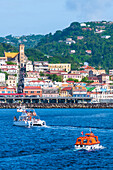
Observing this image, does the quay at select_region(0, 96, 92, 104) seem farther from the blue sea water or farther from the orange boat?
the orange boat

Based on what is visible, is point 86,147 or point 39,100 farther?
point 39,100

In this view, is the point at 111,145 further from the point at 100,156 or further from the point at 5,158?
the point at 5,158

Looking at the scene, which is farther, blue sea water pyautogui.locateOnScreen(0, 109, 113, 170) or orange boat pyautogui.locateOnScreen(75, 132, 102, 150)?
orange boat pyautogui.locateOnScreen(75, 132, 102, 150)

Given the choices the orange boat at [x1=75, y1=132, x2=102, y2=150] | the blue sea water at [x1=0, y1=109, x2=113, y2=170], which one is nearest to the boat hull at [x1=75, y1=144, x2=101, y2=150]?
the orange boat at [x1=75, y1=132, x2=102, y2=150]

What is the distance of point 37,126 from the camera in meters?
84.9

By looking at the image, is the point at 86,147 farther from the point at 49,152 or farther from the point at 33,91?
the point at 33,91

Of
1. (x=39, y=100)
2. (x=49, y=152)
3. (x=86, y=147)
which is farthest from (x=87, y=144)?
(x=39, y=100)

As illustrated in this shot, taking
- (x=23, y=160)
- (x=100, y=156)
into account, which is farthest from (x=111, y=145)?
(x=23, y=160)

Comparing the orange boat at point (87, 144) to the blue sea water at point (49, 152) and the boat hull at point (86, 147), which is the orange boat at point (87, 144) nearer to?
the boat hull at point (86, 147)

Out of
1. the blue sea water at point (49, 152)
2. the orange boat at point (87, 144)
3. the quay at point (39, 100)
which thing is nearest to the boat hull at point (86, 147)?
the orange boat at point (87, 144)

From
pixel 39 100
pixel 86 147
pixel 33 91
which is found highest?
pixel 33 91

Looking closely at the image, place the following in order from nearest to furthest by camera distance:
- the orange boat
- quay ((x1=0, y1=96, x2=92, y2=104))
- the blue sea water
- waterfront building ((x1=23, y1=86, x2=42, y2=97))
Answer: the blue sea water
the orange boat
quay ((x1=0, y1=96, x2=92, y2=104))
waterfront building ((x1=23, y1=86, x2=42, y2=97))

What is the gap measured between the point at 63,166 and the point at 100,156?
18.3 feet

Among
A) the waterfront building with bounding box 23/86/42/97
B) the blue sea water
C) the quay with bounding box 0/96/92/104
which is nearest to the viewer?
the blue sea water
